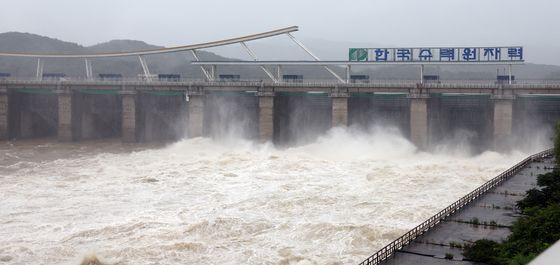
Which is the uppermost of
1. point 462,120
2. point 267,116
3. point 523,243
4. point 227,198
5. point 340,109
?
point 340,109

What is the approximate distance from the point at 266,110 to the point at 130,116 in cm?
1732

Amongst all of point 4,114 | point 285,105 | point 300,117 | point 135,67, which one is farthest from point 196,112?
point 135,67

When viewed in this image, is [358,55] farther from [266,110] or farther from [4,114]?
[4,114]

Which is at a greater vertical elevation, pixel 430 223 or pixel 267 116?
pixel 267 116

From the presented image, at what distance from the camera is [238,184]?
4181 centimetres

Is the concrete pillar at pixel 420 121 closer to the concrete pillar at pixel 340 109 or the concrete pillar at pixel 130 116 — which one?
the concrete pillar at pixel 340 109

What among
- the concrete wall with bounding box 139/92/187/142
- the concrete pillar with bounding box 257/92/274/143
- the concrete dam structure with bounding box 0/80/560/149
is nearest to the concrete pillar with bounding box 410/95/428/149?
the concrete dam structure with bounding box 0/80/560/149

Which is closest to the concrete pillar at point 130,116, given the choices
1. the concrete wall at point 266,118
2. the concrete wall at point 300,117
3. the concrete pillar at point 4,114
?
the concrete pillar at point 4,114

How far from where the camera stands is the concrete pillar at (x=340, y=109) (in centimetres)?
5684

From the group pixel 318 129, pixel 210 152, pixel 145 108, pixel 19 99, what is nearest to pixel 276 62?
pixel 318 129

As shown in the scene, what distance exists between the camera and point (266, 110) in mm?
59656

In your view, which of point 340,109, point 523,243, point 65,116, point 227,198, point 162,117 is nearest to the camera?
point 523,243

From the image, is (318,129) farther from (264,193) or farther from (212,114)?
(264,193)

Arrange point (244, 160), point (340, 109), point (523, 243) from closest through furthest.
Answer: point (523, 243)
point (244, 160)
point (340, 109)
